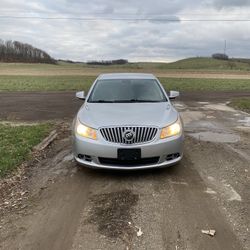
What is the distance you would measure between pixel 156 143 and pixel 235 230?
2.00 meters

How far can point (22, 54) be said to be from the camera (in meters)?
134

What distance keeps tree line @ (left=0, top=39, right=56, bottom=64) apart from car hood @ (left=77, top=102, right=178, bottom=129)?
118 m

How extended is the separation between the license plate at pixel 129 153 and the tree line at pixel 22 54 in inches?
4696

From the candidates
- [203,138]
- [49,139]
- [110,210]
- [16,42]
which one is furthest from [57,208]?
[16,42]

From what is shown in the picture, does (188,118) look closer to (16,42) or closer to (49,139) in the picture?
(49,139)

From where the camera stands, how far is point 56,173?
21.5ft

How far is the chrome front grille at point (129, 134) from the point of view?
588cm

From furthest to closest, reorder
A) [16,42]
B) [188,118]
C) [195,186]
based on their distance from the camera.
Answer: [16,42]
[188,118]
[195,186]

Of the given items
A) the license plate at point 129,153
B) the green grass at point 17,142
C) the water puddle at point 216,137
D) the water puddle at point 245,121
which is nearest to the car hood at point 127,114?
the license plate at point 129,153

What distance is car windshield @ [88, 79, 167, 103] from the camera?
24.3 feet

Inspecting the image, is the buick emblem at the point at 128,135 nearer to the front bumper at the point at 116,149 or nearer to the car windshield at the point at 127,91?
the front bumper at the point at 116,149

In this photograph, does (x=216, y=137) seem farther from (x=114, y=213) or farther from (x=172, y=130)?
(x=114, y=213)

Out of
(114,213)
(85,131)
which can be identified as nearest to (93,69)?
(85,131)

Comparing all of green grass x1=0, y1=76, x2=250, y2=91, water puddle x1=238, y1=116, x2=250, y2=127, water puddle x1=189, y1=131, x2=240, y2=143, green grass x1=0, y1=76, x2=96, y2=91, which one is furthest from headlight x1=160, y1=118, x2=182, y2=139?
green grass x1=0, y1=76, x2=96, y2=91
